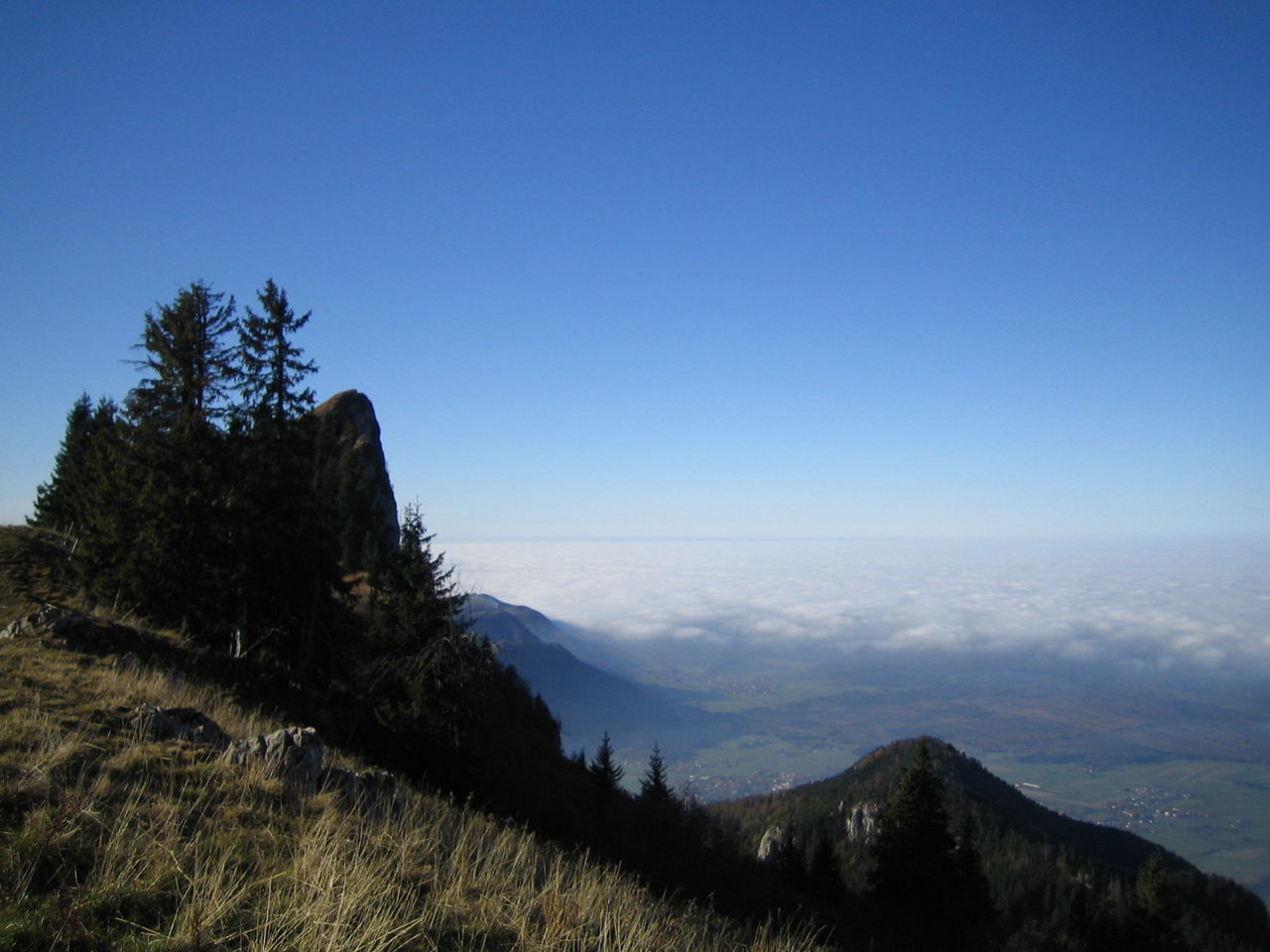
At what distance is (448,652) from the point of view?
17.3m

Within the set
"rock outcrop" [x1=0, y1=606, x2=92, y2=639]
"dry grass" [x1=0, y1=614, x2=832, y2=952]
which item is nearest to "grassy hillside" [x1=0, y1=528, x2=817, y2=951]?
"dry grass" [x1=0, y1=614, x2=832, y2=952]

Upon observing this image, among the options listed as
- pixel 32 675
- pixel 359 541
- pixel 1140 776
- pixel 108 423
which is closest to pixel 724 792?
pixel 1140 776

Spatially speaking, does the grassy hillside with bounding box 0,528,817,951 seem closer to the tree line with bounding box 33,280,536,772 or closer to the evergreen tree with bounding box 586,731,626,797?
the tree line with bounding box 33,280,536,772

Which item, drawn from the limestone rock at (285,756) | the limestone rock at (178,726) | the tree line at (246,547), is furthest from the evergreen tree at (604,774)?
the limestone rock at (285,756)

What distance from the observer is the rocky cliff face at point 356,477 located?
3519 cm

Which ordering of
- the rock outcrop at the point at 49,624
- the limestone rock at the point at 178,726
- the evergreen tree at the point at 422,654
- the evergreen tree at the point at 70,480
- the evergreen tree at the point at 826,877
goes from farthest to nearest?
the evergreen tree at the point at 826,877, the evergreen tree at the point at 70,480, the evergreen tree at the point at 422,654, the rock outcrop at the point at 49,624, the limestone rock at the point at 178,726

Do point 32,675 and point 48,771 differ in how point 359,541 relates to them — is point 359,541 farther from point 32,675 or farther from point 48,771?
point 48,771

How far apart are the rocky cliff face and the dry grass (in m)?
24.5

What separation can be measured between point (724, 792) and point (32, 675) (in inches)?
6742

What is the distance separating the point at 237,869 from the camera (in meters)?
4.28

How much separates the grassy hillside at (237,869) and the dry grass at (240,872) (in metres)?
0.01

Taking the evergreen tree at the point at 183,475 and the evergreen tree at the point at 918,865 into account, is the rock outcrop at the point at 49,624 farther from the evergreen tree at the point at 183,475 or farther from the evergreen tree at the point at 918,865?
the evergreen tree at the point at 918,865

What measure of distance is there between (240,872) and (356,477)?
1515 inches

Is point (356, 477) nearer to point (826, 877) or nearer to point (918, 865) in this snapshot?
point (918, 865)
